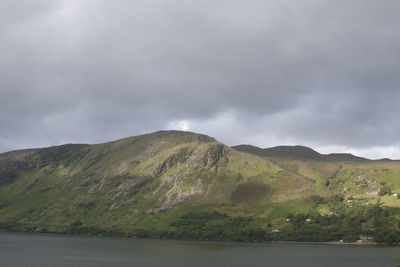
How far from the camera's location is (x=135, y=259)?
15050 centimetres

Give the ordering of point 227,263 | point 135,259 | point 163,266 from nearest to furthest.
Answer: point 163,266 < point 227,263 < point 135,259

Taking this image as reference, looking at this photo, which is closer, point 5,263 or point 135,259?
point 5,263

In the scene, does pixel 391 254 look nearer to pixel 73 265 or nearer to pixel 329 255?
pixel 329 255

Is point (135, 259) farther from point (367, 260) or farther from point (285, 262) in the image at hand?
point (367, 260)

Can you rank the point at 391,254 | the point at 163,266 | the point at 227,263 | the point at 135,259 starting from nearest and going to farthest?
the point at 163,266 < the point at 227,263 < the point at 135,259 < the point at 391,254

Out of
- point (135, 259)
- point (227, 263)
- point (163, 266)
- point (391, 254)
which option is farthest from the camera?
point (391, 254)

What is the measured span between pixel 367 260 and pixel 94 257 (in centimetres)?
10910

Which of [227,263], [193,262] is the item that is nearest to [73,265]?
[193,262]

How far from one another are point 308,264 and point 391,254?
A: 51928mm

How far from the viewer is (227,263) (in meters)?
140

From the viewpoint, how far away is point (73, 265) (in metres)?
132

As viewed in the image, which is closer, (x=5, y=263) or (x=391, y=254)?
(x=5, y=263)

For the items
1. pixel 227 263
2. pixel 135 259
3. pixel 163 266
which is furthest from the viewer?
pixel 135 259

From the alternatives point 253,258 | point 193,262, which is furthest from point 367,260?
point 193,262
